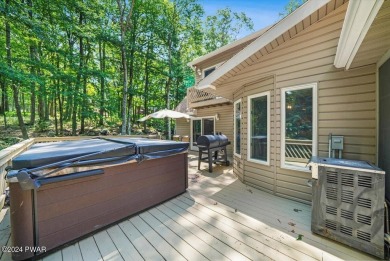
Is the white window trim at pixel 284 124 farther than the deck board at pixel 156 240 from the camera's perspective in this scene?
Yes

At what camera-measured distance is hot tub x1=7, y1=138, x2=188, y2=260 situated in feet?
6.15

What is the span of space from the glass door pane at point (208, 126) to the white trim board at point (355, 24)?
702 centimetres

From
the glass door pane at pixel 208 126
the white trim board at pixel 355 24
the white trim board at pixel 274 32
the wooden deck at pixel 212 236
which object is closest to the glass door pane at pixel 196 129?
the glass door pane at pixel 208 126

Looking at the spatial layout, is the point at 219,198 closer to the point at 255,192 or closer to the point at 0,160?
the point at 255,192

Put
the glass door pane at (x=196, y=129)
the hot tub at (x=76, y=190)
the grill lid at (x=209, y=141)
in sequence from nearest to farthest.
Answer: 1. the hot tub at (x=76, y=190)
2. the grill lid at (x=209, y=141)
3. the glass door pane at (x=196, y=129)

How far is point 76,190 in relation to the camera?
228cm

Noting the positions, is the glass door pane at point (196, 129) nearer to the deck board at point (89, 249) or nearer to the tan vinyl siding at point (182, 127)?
the tan vinyl siding at point (182, 127)

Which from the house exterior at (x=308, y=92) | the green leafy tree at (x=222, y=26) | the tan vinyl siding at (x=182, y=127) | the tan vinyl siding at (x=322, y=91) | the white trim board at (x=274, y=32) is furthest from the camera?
the green leafy tree at (x=222, y=26)

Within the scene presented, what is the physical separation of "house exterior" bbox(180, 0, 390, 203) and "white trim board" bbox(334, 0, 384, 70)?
0.02m

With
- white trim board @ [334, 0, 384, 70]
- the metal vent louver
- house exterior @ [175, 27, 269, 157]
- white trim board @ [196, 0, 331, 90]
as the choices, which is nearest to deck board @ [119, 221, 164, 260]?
the metal vent louver

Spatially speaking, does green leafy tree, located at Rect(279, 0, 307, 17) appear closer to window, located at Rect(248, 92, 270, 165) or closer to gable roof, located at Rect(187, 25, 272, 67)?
gable roof, located at Rect(187, 25, 272, 67)

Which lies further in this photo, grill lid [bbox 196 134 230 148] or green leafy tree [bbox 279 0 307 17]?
green leafy tree [bbox 279 0 307 17]

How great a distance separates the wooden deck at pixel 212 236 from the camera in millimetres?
2037

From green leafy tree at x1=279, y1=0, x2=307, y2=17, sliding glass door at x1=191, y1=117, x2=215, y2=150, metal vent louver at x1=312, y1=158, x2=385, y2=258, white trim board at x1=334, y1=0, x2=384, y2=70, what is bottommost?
metal vent louver at x1=312, y1=158, x2=385, y2=258
